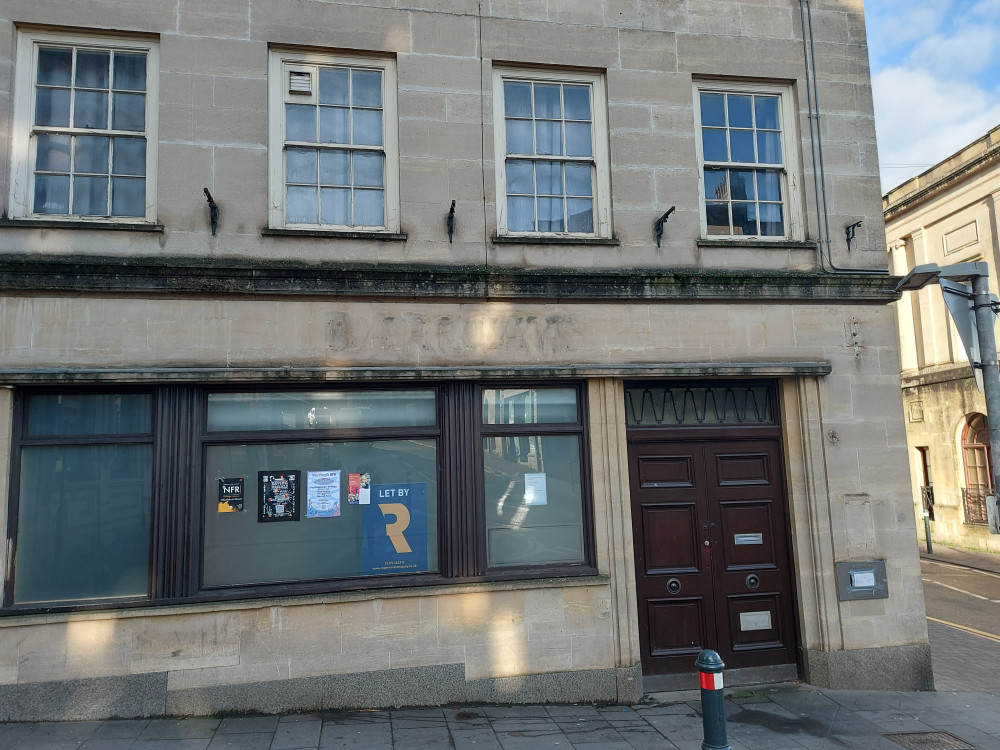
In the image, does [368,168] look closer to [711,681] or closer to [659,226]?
[659,226]

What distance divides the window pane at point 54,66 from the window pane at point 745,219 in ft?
24.6

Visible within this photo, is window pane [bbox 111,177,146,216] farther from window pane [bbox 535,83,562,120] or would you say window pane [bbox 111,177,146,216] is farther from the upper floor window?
the upper floor window

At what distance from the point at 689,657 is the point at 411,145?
6.43 m

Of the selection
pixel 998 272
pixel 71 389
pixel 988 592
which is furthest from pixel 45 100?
pixel 998 272

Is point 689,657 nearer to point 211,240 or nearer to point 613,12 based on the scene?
point 211,240

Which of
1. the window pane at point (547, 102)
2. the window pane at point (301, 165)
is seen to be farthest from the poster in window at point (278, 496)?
the window pane at point (547, 102)

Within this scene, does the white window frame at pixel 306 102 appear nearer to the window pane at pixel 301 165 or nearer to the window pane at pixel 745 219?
the window pane at pixel 301 165

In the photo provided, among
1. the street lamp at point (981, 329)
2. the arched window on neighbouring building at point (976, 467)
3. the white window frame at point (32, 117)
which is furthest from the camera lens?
the arched window on neighbouring building at point (976, 467)

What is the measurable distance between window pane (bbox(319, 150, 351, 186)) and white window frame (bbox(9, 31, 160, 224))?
1.67 m

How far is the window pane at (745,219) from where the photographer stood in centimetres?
873

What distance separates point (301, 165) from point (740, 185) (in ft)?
17.0

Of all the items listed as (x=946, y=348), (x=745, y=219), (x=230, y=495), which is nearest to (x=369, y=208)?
(x=230, y=495)

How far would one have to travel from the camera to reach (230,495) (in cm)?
727

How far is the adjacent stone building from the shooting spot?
699cm
